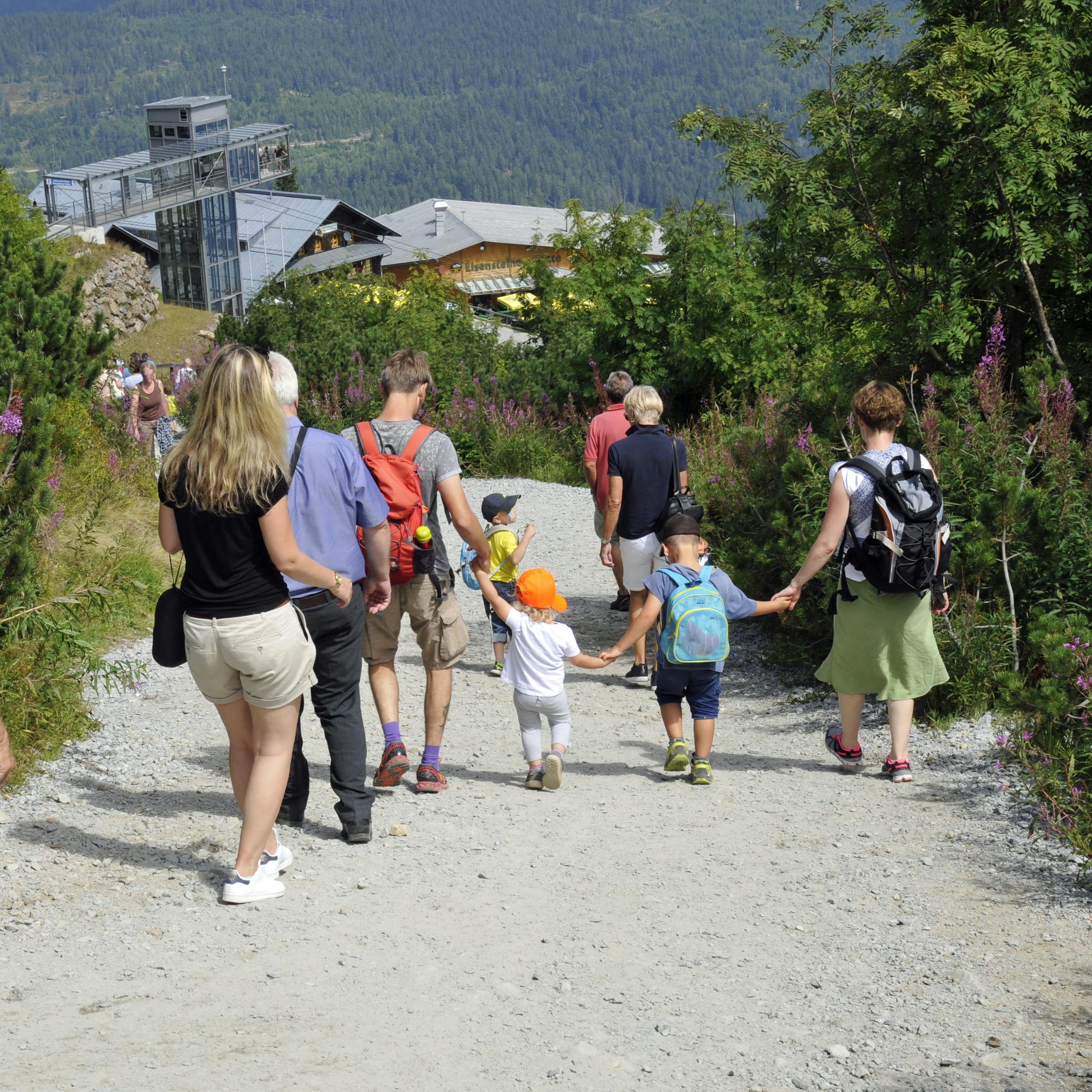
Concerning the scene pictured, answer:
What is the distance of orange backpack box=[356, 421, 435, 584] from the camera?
16.3ft

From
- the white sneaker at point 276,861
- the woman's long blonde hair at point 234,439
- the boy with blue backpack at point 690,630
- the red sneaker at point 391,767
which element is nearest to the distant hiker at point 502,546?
the boy with blue backpack at point 690,630

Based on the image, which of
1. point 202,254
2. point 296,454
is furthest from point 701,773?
point 202,254

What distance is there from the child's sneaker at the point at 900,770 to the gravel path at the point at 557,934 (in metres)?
0.06

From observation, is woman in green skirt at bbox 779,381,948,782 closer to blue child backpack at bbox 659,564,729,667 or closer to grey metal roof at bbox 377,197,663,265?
blue child backpack at bbox 659,564,729,667

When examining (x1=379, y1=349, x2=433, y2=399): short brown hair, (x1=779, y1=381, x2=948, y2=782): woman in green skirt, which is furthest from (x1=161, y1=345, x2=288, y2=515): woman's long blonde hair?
(x1=779, y1=381, x2=948, y2=782): woman in green skirt

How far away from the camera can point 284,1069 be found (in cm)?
319

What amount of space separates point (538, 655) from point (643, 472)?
1.93m

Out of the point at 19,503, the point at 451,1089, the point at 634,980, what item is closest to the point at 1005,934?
the point at 634,980

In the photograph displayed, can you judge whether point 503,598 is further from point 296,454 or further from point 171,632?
point 171,632

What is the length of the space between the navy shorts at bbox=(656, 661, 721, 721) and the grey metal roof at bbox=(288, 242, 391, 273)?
271ft

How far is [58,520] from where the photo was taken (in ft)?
21.9

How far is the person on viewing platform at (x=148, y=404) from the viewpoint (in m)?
14.2

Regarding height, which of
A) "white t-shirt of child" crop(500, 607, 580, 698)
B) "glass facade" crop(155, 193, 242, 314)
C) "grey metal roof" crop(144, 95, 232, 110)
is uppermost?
"grey metal roof" crop(144, 95, 232, 110)

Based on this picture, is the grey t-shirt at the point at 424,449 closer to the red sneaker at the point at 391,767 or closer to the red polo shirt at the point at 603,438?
the red sneaker at the point at 391,767
